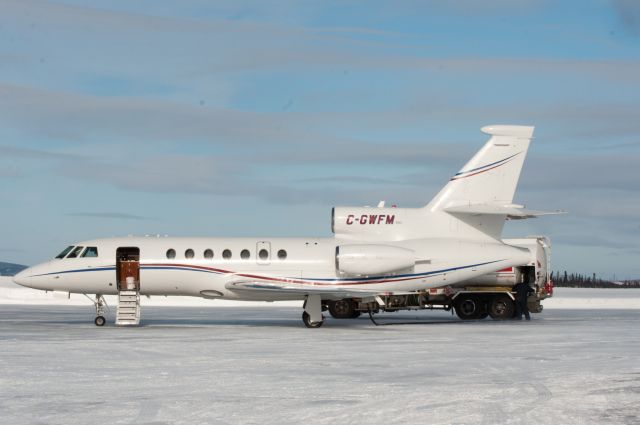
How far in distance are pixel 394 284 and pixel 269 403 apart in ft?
54.2

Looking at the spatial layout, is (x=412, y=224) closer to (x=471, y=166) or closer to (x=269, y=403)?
(x=471, y=166)

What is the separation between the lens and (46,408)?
36.0 ft

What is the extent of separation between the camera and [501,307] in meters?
31.7

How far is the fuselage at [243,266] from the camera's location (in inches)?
1076

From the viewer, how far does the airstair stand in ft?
88.4

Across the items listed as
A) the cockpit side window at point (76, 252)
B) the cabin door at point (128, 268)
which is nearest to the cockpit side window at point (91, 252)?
the cockpit side window at point (76, 252)

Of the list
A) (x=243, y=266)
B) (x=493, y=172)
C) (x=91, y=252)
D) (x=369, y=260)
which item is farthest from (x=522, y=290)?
(x=91, y=252)

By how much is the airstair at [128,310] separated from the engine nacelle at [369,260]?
6.40 metres

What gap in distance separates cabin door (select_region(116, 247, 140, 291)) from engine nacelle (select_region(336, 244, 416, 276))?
20.8ft

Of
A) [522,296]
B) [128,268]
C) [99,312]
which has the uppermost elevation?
[128,268]

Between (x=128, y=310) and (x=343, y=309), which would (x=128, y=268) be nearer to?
(x=128, y=310)

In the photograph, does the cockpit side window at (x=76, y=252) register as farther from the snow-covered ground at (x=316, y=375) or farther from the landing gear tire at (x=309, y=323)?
the landing gear tire at (x=309, y=323)

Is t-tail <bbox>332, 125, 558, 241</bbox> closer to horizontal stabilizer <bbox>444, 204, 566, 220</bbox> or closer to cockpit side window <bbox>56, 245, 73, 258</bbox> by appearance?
horizontal stabilizer <bbox>444, 204, 566, 220</bbox>

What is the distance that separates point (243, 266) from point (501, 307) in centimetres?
1012
